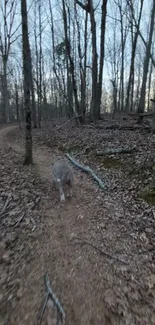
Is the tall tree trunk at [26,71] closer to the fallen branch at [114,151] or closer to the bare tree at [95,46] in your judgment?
the fallen branch at [114,151]

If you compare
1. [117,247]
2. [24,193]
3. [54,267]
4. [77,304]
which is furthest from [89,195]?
[77,304]

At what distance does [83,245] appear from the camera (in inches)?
180

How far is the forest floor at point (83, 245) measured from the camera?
3.27 m

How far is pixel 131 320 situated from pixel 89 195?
12.6ft

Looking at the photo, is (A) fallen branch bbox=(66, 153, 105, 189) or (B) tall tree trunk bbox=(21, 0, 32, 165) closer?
(A) fallen branch bbox=(66, 153, 105, 189)

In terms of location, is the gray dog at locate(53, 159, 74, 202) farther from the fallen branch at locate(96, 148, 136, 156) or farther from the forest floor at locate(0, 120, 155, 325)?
the fallen branch at locate(96, 148, 136, 156)

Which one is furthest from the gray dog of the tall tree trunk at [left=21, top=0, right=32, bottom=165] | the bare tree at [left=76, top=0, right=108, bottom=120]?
the bare tree at [left=76, top=0, right=108, bottom=120]

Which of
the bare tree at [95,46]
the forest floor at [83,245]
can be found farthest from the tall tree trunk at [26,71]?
the bare tree at [95,46]

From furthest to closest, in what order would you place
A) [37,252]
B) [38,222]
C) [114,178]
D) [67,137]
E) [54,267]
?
[67,137] < [114,178] < [38,222] < [37,252] < [54,267]

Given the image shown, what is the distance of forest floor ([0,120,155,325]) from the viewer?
3.27m

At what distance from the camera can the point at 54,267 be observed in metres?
4.00

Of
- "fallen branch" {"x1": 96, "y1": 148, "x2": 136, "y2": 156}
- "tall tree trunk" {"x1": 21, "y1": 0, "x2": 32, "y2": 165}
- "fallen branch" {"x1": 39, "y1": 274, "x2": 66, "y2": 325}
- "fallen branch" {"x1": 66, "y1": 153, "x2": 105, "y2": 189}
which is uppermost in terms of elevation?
"tall tree trunk" {"x1": 21, "y1": 0, "x2": 32, "y2": 165}

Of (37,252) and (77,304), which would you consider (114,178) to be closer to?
(37,252)

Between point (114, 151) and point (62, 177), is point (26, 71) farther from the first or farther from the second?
point (62, 177)
